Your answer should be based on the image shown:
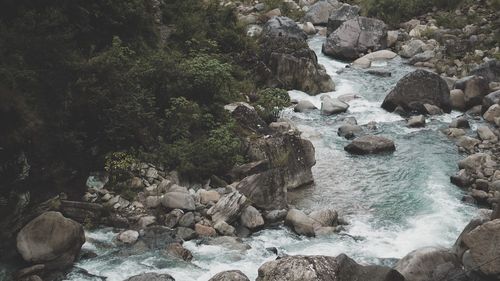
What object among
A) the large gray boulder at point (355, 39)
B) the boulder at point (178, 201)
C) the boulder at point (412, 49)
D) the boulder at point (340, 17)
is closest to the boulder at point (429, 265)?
the boulder at point (178, 201)

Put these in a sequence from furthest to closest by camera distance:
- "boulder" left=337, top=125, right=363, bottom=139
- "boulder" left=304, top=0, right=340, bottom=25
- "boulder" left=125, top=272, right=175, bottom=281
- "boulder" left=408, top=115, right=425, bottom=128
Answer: "boulder" left=304, top=0, right=340, bottom=25 < "boulder" left=408, top=115, right=425, bottom=128 < "boulder" left=337, top=125, right=363, bottom=139 < "boulder" left=125, top=272, right=175, bottom=281

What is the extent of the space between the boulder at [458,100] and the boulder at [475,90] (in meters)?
0.13

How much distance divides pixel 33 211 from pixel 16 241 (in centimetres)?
75

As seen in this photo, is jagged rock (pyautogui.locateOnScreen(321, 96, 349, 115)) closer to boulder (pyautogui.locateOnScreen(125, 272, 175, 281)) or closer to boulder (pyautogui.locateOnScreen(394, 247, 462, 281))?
boulder (pyautogui.locateOnScreen(394, 247, 462, 281))

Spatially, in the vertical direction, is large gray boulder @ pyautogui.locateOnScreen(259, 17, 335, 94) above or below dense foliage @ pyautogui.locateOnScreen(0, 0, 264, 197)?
below

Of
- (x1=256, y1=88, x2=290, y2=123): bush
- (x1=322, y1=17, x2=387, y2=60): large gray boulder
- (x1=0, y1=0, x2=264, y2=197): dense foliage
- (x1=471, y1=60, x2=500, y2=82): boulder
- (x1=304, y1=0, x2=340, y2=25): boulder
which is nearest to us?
(x1=0, y1=0, x2=264, y2=197): dense foliage

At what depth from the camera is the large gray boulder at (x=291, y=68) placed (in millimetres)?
20062

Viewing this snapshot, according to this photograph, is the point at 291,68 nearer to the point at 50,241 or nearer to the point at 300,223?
the point at 300,223

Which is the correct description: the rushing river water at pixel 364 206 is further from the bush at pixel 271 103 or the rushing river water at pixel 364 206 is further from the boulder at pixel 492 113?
the boulder at pixel 492 113

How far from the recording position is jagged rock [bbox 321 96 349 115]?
60.5ft

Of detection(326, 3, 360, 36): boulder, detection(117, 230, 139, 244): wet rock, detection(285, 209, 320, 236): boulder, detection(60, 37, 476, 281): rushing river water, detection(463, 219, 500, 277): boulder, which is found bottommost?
detection(60, 37, 476, 281): rushing river water

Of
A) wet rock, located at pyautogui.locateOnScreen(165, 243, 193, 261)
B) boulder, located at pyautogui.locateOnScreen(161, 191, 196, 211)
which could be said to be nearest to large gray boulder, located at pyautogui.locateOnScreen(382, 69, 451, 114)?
boulder, located at pyautogui.locateOnScreen(161, 191, 196, 211)

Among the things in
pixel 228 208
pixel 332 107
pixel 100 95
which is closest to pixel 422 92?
pixel 332 107

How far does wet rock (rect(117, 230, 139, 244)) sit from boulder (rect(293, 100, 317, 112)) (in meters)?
9.83
